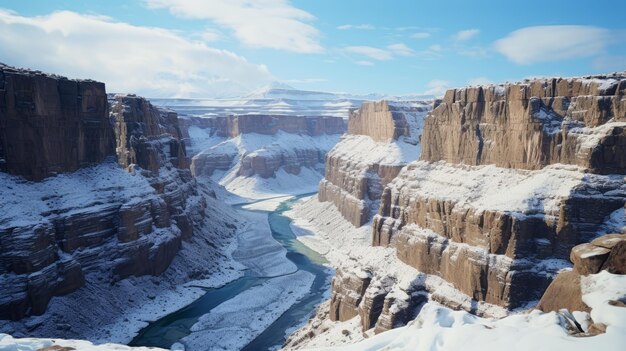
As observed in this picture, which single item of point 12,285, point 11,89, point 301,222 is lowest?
point 301,222

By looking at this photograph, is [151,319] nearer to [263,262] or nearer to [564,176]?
[263,262]

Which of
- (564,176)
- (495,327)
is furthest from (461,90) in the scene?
(495,327)

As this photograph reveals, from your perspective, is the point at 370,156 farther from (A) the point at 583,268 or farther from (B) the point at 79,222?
(A) the point at 583,268

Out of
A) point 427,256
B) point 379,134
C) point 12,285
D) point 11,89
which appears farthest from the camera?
point 379,134

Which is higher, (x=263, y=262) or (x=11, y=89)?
(x=11, y=89)

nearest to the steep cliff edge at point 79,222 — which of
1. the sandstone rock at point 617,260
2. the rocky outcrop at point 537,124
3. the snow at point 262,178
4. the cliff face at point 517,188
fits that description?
the cliff face at point 517,188

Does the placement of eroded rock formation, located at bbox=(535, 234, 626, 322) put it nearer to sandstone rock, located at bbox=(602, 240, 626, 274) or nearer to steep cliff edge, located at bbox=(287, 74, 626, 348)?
sandstone rock, located at bbox=(602, 240, 626, 274)

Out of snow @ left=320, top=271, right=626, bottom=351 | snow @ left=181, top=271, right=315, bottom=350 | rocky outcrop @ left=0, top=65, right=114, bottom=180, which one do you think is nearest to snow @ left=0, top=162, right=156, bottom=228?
rocky outcrop @ left=0, top=65, right=114, bottom=180
